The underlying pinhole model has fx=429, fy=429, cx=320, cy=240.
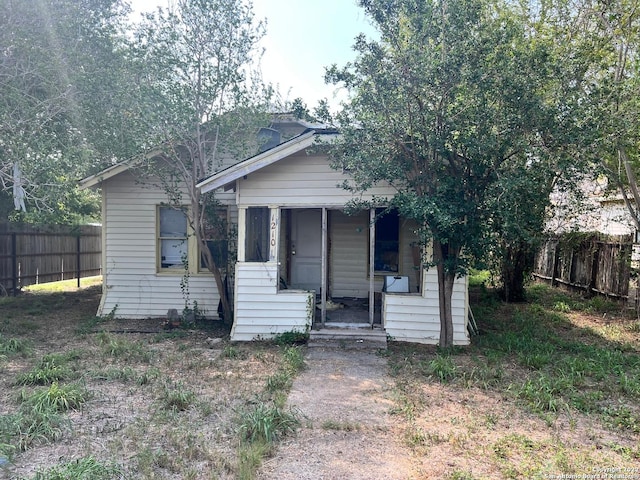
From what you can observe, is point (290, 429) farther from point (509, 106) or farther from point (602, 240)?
point (602, 240)

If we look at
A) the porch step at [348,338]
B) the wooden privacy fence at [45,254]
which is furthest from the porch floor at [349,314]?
the wooden privacy fence at [45,254]

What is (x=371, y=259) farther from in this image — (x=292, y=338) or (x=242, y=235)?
(x=242, y=235)

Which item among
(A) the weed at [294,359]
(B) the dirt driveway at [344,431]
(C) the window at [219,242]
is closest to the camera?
(B) the dirt driveway at [344,431]

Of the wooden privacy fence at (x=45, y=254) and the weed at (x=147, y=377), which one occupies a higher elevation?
the wooden privacy fence at (x=45, y=254)

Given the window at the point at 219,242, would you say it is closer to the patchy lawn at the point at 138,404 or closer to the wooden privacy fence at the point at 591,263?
the patchy lawn at the point at 138,404

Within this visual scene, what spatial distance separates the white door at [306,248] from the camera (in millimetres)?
9867

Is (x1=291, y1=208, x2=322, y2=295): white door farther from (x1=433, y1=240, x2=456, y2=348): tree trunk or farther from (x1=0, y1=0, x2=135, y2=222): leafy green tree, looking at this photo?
(x1=0, y1=0, x2=135, y2=222): leafy green tree

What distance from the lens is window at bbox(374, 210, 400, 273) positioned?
31.0 ft

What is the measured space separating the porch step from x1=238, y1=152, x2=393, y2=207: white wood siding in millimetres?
2163

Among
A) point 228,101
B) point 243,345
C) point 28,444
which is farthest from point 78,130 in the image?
point 28,444

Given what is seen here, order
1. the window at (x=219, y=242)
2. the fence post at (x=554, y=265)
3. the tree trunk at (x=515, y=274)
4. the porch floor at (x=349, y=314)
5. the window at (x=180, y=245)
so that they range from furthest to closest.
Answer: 1. the fence post at (x=554, y=265)
2. the tree trunk at (x=515, y=274)
3. the window at (x=180, y=245)
4. the window at (x=219, y=242)
5. the porch floor at (x=349, y=314)

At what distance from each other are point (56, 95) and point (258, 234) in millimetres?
4690

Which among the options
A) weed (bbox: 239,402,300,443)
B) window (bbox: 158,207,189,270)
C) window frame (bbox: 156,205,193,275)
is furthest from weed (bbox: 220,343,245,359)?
window (bbox: 158,207,189,270)

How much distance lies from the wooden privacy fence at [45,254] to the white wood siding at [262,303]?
27.2ft
